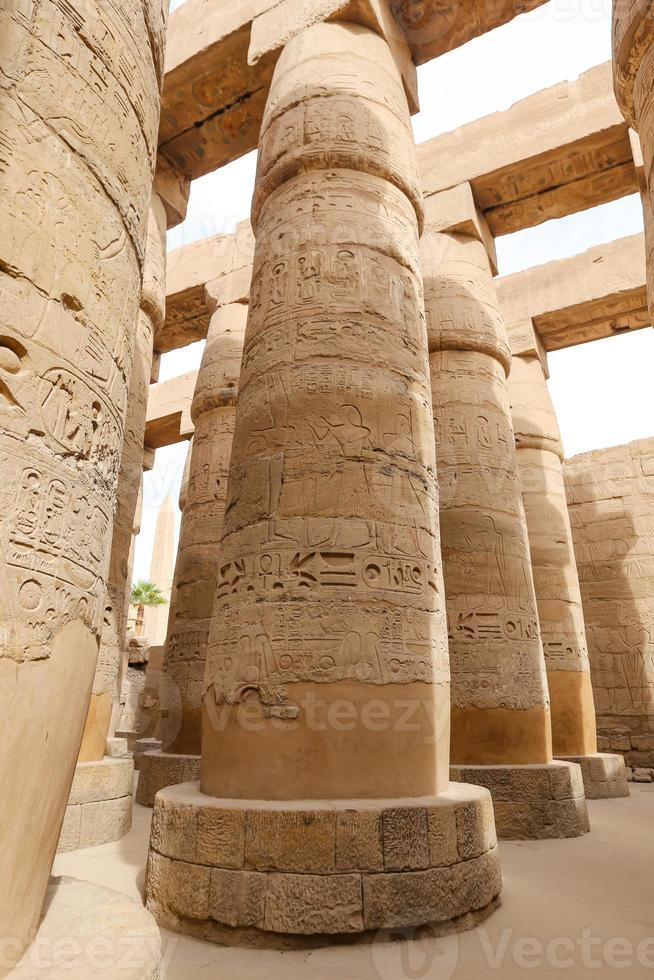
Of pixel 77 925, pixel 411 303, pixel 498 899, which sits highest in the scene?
pixel 411 303

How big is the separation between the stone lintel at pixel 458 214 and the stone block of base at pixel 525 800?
6.08 metres

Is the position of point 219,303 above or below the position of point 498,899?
above

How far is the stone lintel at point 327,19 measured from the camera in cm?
528

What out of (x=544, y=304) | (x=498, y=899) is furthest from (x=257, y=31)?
(x=498, y=899)

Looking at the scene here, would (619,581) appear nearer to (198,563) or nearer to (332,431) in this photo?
(198,563)

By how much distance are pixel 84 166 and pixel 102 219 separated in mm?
155

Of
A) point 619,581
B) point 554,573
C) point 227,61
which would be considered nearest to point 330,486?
point 554,573

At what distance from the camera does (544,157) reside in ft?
26.5

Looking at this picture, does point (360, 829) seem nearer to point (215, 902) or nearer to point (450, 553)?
point (215, 902)

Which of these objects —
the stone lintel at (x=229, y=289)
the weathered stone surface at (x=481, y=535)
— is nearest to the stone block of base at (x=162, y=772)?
the weathered stone surface at (x=481, y=535)

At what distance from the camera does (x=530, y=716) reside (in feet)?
18.2

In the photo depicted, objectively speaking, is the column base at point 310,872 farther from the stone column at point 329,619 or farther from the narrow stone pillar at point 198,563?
the narrow stone pillar at point 198,563

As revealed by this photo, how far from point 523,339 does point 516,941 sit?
867 cm

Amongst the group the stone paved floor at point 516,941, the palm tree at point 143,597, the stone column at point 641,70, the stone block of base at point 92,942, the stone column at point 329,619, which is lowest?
the stone paved floor at point 516,941
